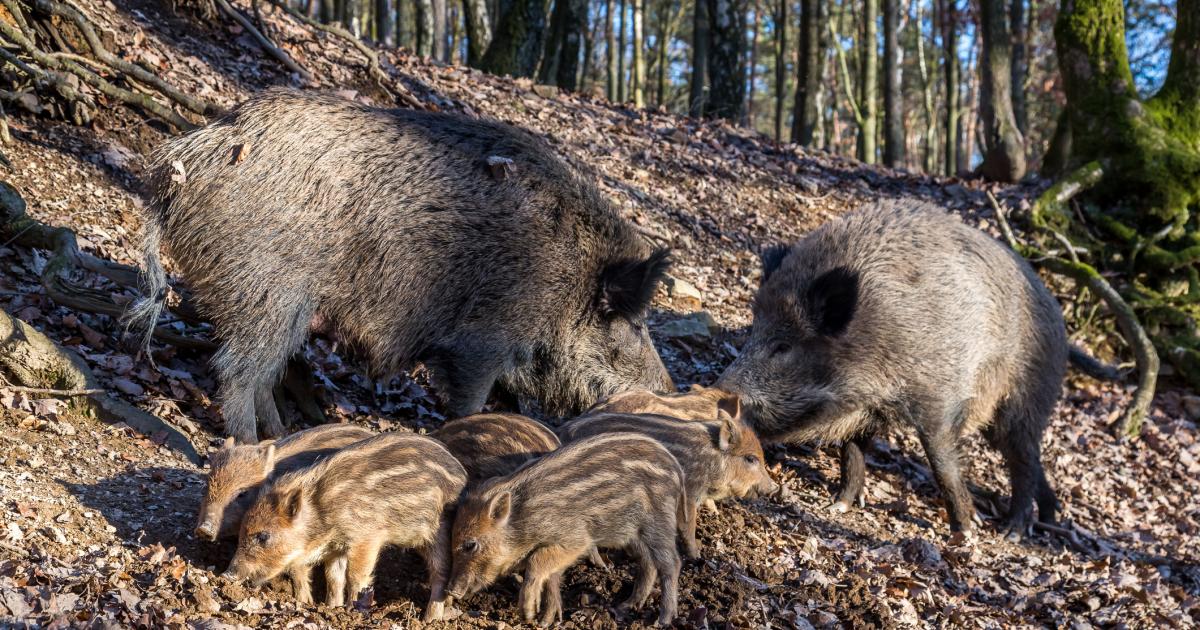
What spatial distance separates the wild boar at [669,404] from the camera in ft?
17.9

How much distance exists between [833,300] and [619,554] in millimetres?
2287

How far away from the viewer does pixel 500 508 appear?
157 inches

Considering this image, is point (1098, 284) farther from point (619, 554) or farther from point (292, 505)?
point (292, 505)

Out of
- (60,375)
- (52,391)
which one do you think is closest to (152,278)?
(60,375)

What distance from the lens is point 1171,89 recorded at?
464 inches

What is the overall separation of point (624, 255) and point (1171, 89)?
28.8 ft

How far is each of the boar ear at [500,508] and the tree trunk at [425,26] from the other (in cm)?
1711

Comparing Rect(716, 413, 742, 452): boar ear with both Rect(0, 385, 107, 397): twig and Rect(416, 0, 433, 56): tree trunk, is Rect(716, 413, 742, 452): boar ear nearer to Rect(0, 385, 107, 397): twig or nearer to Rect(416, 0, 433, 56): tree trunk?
Rect(0, 385, 107, 397): twig

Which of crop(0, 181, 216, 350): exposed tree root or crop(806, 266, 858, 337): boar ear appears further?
crop(806, 266, 858, 337): boar ear

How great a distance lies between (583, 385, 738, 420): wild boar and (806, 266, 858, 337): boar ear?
87 cm

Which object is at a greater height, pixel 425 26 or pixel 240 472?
→ pixel 425 26

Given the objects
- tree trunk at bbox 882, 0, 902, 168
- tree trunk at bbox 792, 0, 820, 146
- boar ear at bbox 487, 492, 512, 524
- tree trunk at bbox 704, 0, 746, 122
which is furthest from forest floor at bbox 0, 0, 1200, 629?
tree trunk at bbox 792, 0, 820, 146

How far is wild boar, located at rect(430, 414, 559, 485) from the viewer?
461 centimetres

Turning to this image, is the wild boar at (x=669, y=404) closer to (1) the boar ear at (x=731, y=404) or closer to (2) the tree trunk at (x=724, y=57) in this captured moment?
(1) the boar ear at (x=731, y=404)
